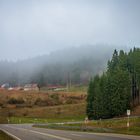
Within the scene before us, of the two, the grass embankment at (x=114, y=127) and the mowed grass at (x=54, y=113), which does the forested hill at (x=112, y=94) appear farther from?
the grass embankment at (x=114, y=127)

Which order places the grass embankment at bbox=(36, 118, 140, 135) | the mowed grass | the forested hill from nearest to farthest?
the grass embankment at bbox=(36, 118, 140, 135) → the forested hill → the mowed grass

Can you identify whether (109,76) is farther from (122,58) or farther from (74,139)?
(74,139)

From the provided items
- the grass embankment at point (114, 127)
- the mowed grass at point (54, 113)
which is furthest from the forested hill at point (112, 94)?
the grass embankment at point (114, 127)

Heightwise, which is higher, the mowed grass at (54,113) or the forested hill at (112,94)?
the forested hill at (112,94)

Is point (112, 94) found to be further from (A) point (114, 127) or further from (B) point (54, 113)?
(B) point (54, 113)

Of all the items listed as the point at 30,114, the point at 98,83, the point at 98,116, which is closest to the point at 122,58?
the point at 98,83

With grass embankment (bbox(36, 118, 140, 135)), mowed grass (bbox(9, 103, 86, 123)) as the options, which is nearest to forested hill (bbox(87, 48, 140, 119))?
mowed grass (bbox(9, 103, 86, 123))

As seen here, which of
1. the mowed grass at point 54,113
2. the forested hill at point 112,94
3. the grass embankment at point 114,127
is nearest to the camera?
the grass embankment at point 114,127

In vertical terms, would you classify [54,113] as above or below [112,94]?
below

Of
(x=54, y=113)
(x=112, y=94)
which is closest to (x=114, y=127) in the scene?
(x=112, y=94)

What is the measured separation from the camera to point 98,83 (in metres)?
130

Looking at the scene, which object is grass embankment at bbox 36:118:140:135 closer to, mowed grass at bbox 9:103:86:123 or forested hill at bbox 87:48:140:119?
forested hill at bbox 87:48:140:119

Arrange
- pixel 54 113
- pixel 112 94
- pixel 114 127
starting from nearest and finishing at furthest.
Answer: pixel 114 127, pixel 112 94, pixel 54 113

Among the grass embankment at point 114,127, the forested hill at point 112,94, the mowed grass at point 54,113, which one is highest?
the forested hill at point 112,94
